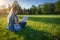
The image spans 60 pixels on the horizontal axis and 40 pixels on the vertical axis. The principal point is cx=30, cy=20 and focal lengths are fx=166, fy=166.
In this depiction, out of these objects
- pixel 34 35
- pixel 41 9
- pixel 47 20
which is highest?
pixel 41 9

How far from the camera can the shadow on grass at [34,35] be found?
2.24m

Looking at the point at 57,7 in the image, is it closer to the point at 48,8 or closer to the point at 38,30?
the point at 48,8

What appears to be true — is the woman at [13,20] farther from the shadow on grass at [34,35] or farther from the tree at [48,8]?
the tree at [48,8]

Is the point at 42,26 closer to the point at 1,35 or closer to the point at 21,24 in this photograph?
the point at 21,24

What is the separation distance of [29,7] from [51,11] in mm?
314

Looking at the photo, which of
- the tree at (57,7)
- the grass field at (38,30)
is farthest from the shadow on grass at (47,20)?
the tree at (57,7)

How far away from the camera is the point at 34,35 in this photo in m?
2.28

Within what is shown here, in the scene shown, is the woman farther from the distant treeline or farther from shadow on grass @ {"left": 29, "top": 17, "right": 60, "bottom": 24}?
shadow on grass @ {"left": 29, "top": 17, "right": 60, "bottom": 24}

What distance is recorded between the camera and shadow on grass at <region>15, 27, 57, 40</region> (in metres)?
2.24

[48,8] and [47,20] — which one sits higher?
[48,8]

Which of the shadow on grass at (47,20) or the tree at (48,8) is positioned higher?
the tree at (48,8)

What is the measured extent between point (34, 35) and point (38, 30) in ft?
0.30

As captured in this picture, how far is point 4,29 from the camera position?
2369 millimetres

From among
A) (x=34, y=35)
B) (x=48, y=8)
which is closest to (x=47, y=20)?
(x=48, y=8)
